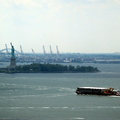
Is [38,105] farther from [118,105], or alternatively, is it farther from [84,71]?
[84,71]

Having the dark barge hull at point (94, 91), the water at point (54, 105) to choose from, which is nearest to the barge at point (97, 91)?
the dark barge hull at point (94, 91)

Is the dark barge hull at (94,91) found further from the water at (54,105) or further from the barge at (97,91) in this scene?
the water at (54,105)

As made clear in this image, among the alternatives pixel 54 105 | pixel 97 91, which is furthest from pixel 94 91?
pixel 54 105

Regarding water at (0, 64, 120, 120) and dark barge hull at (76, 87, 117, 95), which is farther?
dark barge hull at (76, 87, 117, 95)

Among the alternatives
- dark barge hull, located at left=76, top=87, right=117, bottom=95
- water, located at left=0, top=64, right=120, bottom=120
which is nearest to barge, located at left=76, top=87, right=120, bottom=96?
dark barge hull, located at left=76, top=87, right=117, bottom=95

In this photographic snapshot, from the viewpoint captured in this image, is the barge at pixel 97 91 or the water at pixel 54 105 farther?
the barge at pixel 97 91

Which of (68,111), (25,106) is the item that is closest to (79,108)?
(68,111)

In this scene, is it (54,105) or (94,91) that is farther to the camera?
(94,91)

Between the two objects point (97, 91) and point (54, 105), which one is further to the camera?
point (97, 91)

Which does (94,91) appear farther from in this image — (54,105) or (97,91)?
(54,105)

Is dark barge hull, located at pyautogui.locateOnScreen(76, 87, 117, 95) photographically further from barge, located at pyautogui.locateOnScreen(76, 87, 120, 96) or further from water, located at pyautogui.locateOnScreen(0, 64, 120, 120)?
water, located at pyautogui.locateOnScreen(0, 64, 120, 120)

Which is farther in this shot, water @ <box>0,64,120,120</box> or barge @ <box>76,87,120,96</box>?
barge @ <box>76,87,120,96</box>
